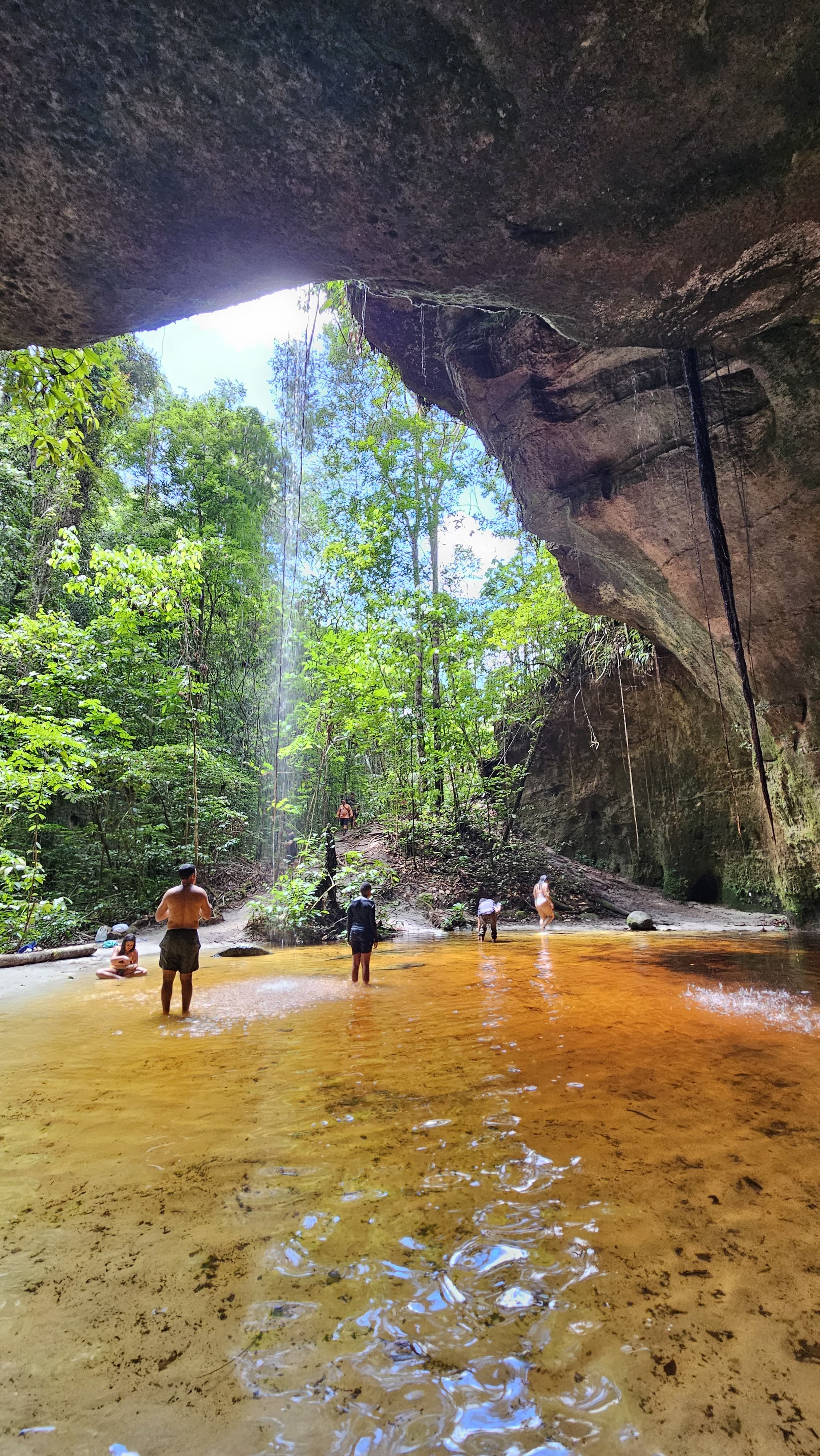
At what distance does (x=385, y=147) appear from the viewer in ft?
8.55

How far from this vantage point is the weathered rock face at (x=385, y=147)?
2.28 m

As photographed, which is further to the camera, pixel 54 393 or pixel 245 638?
pixel 245 638

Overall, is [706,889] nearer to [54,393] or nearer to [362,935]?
[362,935]

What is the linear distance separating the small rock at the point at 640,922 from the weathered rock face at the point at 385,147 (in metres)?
11.7

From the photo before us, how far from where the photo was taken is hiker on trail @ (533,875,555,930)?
13.2 metres

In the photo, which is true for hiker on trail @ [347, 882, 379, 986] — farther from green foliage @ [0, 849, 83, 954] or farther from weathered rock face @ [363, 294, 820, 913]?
weathered rock face @ [363, 294, 820, 913]

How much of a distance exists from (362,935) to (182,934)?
2292mm

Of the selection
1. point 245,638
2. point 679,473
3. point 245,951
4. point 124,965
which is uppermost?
→ point 245,638

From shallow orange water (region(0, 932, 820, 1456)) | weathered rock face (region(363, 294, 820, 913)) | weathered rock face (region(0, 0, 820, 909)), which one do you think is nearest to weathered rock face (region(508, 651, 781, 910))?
weathered rock face (region(363, 294, 820, 913))

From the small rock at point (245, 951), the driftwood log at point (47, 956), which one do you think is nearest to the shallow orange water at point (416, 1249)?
the driftwood log at point (47, 956)

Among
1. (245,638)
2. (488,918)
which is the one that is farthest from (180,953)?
(245,638)

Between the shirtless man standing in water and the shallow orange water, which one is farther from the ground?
the shirtless man standing in water

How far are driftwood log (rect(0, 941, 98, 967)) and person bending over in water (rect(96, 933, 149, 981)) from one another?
1675mm

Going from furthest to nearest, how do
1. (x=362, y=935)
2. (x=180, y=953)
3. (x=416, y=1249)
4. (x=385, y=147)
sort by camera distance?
(x=362, y=935)
(x=180, y=953)
(x=385, y=147)
(x=416, y=1249)
